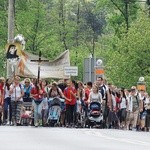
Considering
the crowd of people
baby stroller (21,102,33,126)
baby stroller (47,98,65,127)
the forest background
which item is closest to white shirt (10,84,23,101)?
the crowd of people

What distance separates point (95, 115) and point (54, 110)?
1.53 m

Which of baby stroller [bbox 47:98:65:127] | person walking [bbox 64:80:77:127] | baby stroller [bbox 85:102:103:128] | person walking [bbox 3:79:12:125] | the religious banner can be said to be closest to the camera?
person walking [bbox 3:79:12:125]

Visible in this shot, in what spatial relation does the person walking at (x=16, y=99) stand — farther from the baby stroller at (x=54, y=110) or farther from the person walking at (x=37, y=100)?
the baby stroller at (x=54, y=110)

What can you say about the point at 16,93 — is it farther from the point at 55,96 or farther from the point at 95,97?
the point at 95,97

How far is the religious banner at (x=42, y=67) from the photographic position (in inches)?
1521

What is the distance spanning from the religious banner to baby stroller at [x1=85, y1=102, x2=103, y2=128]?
23.0 ft

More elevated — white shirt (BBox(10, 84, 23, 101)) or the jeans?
white shirt (BBox(10, 84, 23, 101))

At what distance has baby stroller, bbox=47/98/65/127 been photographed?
101 ft

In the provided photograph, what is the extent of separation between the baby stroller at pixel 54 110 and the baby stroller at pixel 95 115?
1.08 m

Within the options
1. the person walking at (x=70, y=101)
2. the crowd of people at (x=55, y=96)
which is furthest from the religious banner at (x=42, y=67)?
the person walking at (x=70, y=101)

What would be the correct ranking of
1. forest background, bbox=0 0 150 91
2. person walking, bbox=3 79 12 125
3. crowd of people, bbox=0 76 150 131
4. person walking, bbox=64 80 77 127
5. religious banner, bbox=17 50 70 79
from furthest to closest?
forest background, bbox=0 0 150 91, religious banner, bbox=17 50 70 79, person walking, bbox=64 80 77 127, person walking, bbox=3 79 12 125, crowd of people, bbox=0 76 150 131

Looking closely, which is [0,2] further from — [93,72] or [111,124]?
[111,124]

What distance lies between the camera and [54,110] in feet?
102

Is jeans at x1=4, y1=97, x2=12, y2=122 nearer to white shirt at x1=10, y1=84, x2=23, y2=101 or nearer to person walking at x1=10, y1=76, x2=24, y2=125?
person walking at x1=10, y1=76, x2=24, y2=125
